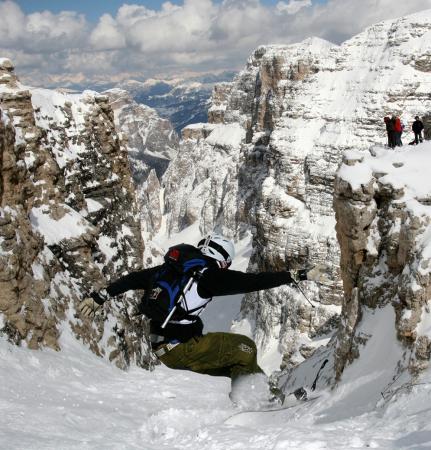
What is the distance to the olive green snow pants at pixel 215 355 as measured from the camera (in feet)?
24.6

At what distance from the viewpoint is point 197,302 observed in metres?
6.91

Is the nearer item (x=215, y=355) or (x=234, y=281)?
(x=234, y=281)

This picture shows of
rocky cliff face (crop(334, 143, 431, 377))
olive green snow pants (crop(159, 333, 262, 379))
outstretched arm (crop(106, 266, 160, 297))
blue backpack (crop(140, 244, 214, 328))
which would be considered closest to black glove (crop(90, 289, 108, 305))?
outstretched arm (crop(106, 266, 160, 297))

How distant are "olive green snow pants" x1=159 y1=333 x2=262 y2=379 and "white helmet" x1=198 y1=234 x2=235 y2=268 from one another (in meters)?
1.22

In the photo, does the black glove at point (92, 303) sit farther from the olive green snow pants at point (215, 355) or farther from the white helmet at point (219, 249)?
the white helmet at point (219, 249)

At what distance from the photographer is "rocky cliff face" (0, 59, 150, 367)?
14.1 meters

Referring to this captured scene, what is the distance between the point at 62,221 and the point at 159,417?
17.6 meters

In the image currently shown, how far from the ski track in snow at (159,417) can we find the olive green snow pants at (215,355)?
0.63 meters

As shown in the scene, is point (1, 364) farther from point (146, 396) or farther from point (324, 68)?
point (324, 68)

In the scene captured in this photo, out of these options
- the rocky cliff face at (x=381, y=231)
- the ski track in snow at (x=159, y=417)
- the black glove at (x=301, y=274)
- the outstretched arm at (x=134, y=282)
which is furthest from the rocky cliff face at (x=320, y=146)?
the black glove at (x=301, y=274)

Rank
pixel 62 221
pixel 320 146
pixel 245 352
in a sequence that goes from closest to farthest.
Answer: pixel 245 352, pixel 62 221, pixel 320 146

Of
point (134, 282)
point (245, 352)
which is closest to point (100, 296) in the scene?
point (134, 282)

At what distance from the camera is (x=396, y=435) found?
17.9 feet

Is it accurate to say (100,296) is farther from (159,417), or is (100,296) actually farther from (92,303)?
(159,417)
